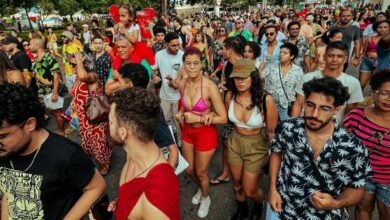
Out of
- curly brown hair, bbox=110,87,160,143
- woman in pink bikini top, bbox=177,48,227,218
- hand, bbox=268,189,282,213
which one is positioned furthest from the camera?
woman in pink bikini top, bbox=177,48,227,218

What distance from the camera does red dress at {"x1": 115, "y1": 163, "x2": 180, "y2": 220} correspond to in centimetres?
159

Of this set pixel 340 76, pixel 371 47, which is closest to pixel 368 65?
pixel 371 47

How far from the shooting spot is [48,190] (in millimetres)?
1931

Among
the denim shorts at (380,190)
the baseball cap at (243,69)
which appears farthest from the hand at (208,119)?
the denim shorts at (380,190)

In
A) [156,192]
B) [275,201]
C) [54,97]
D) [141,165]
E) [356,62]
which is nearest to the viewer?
[156,192]

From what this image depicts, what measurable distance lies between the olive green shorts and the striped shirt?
2.95 ft

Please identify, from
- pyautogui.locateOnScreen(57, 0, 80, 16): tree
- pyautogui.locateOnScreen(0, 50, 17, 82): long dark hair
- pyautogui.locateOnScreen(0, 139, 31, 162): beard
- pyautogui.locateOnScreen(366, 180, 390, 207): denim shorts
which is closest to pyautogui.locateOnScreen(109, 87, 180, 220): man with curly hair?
pyautogui.locateOnScreen(0, 139, 31, 162): beard

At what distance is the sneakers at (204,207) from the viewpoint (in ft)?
12.1

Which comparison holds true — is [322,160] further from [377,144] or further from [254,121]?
[254,121]

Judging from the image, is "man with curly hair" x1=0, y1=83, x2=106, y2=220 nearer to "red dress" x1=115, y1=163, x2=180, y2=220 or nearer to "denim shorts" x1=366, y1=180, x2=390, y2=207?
"red dress" x1=115, y1=163, x2=180, y2=220

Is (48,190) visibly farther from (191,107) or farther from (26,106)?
(191,107)

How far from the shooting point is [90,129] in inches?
174

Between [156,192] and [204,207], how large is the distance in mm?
2282

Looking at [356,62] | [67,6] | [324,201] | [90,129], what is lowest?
[90,129]
